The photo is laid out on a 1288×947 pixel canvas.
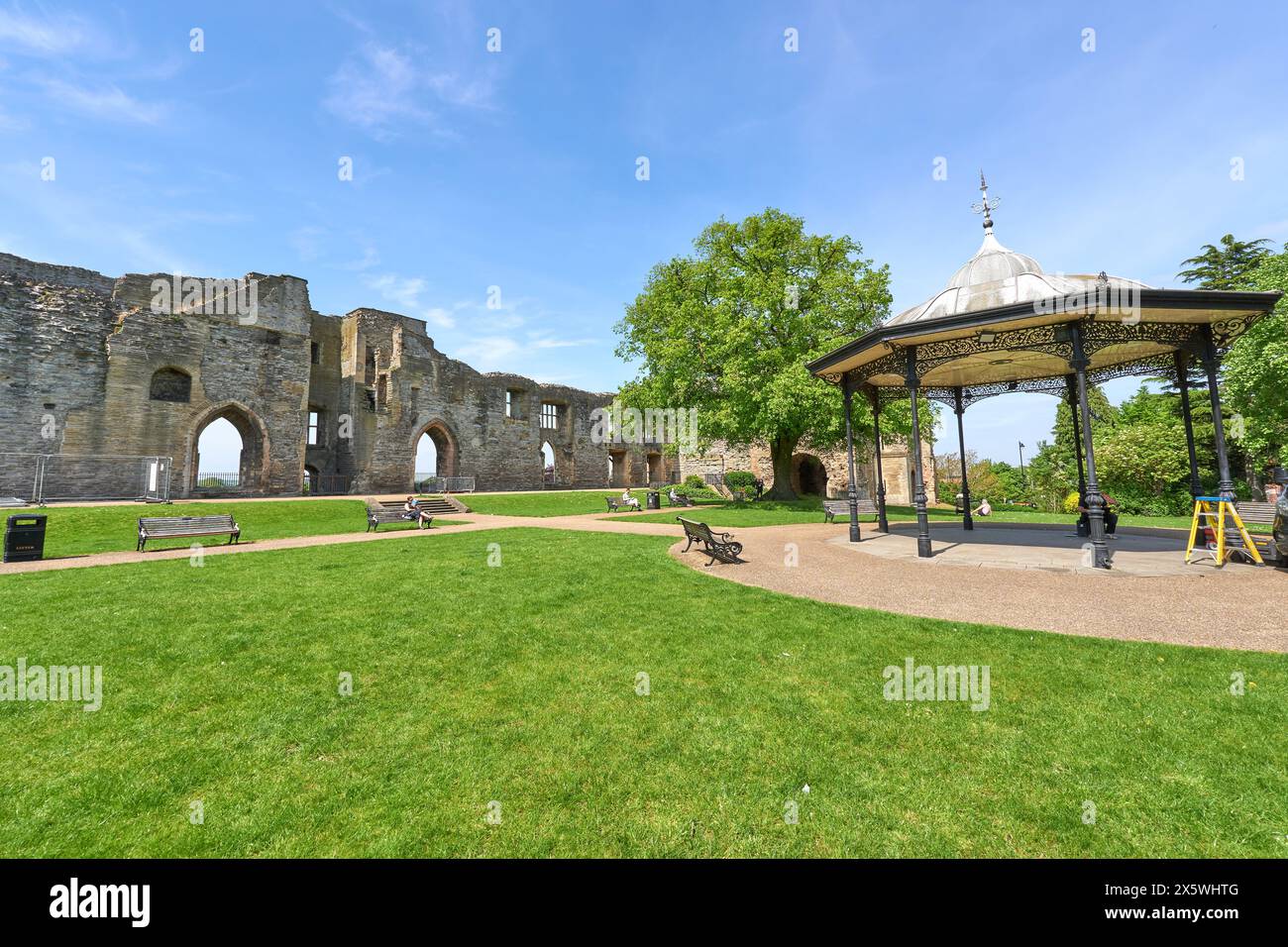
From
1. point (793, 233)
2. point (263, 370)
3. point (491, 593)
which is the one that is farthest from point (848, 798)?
point (263, 370)

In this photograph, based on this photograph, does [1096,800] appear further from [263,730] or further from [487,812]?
[263,730]

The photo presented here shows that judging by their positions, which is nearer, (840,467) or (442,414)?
(840,467)

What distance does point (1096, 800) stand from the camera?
2.57m

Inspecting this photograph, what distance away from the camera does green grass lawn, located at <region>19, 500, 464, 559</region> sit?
1207 cm

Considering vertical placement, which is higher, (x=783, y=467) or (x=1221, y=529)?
(x=783, y=467)

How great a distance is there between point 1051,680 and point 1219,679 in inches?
48.8

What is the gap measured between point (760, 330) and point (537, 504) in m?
12.8

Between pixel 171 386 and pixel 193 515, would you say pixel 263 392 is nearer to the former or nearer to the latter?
pixel 171 386

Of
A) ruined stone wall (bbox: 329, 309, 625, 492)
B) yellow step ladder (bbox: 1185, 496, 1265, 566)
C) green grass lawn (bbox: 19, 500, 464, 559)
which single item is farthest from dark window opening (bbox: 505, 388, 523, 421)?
yellow step ladder (bbox: 1185, 496, 1265, 566)
